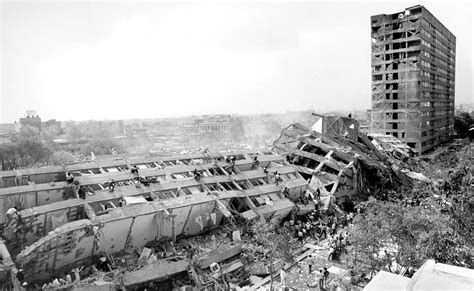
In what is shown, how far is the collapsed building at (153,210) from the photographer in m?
14.4

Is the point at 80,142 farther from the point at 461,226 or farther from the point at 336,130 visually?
the point at 461,226

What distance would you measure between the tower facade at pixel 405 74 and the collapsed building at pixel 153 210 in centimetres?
2533

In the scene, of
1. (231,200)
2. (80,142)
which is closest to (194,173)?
(231,200)

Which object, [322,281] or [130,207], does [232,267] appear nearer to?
[322,281]

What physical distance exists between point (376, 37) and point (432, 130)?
19101 mm

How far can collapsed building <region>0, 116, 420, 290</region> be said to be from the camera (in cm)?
1438

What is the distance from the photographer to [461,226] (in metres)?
16.6

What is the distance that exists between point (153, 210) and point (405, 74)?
44352mm

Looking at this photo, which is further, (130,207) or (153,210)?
(153,210)

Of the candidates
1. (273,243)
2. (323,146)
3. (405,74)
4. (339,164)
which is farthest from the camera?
(405,74)

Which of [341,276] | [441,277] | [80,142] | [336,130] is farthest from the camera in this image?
[80,142]

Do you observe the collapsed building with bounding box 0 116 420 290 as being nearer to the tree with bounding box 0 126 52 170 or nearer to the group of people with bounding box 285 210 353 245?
the group of people with bounding box 285 210 353 245

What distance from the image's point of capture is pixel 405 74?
47688mm

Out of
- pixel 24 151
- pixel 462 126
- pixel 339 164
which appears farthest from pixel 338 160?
Answer: pixel 462 126
